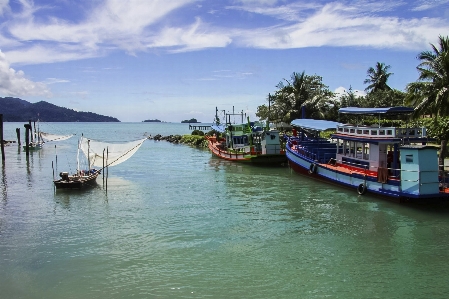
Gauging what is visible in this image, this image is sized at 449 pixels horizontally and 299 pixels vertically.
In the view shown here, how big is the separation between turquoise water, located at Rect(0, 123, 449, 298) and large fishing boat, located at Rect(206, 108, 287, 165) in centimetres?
1262

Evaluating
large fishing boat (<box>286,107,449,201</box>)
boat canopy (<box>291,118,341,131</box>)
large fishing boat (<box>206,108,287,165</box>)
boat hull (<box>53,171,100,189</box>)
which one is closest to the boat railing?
large fishing boat (<box>286,107,449,201</box>)

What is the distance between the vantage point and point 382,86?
69.6 meters

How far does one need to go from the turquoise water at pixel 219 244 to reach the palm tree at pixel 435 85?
6952mm

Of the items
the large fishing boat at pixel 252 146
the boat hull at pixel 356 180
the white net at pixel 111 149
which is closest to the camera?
the boat hull at pixel 356 180

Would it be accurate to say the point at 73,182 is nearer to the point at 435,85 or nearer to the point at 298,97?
the point at 435,85

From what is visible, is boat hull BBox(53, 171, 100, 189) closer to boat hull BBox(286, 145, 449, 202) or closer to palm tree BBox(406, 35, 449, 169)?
boat hull BBox(286, 145, 449, 202)

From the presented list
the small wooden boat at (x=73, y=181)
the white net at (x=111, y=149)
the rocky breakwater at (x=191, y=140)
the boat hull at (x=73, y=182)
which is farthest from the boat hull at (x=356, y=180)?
the rocky breakwater at (x=191, y=140)

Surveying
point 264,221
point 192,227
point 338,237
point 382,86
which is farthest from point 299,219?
point 382,86

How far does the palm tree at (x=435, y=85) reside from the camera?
82.3 feet

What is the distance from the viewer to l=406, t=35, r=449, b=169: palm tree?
82.3 ft

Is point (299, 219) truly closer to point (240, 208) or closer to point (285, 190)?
point (240, 208)

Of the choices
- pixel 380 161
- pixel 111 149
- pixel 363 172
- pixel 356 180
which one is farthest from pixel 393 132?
pixel 111 149

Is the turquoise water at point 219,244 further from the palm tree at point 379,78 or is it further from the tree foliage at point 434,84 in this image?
the palm tree at point 379,78

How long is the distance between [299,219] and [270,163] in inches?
851
